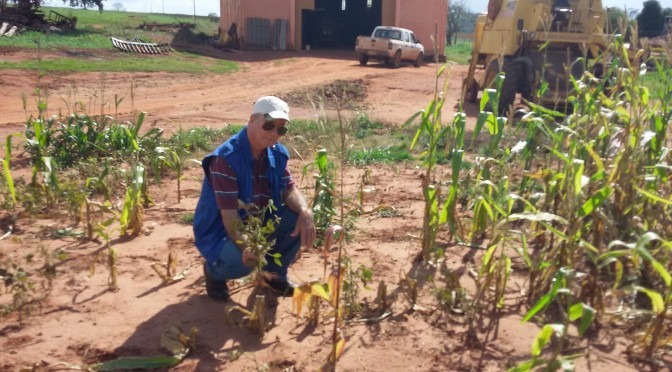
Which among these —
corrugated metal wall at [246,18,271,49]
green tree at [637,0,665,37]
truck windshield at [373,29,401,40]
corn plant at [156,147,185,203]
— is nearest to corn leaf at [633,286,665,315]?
corn plant at [156,147,185,203]

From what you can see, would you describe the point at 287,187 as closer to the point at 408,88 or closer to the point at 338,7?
the point at 408,88

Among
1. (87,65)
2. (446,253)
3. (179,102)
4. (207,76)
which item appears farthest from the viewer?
(207,76)

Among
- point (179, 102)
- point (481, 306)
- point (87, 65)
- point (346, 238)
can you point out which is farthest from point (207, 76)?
point (481, 306)

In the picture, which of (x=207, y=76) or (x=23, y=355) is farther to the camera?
(x=207, y=76)

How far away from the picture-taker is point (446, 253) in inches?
185

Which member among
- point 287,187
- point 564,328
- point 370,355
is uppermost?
point 287,187

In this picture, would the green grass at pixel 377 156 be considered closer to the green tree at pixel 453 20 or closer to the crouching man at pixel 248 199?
the crouching man at pixel 248 199

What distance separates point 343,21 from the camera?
35.4 meters

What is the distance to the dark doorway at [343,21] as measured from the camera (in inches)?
1342

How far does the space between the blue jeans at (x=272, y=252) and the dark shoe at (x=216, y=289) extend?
4 cm

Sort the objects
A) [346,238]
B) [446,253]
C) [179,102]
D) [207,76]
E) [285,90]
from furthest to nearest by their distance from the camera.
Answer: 1. [207,76]
2. [285,90]
3. [179,102]
4. [346,238]
5. [446,253]

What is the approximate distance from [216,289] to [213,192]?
0.59 m

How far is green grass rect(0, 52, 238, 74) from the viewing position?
16750mm

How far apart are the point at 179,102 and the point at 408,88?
6.49 meters
